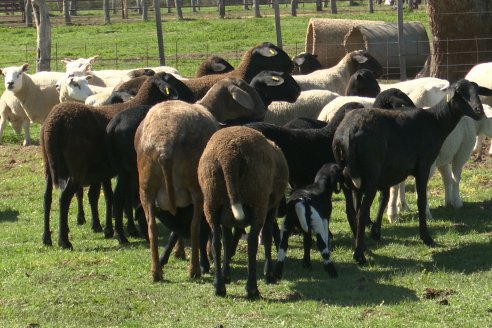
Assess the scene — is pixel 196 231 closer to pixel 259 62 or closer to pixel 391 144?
pixel 391 144

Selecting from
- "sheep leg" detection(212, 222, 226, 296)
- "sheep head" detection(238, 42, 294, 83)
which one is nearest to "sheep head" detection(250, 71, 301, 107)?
"sheep head" detection(238, 42, 294, 83)

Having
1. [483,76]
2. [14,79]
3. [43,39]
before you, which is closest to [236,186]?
[483,76]

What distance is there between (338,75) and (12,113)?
264 inches

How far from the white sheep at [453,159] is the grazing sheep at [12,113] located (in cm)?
943

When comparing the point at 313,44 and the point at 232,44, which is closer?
the point at 313,44

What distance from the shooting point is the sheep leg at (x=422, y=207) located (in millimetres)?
11305

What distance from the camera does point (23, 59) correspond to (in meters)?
31.8

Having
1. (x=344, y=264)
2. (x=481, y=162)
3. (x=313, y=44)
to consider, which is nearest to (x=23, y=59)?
(x=313, y=44)

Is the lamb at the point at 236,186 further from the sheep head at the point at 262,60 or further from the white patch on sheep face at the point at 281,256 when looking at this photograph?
the sheep head at the point at 262,60

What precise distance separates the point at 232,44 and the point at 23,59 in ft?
21.8

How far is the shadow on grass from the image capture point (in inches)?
554

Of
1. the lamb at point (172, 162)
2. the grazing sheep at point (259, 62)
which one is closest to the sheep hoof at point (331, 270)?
the lamb at point (172, 162)

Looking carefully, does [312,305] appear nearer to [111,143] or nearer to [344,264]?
[344,264]

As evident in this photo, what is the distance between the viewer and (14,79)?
20109mm
